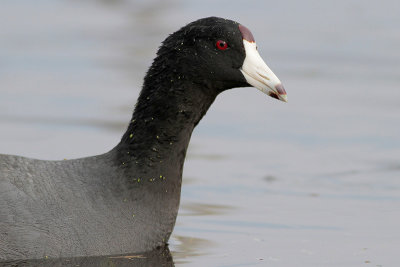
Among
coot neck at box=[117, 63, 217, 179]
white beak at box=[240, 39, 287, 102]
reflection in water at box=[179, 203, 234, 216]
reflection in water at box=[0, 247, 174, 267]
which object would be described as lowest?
reflection in water at box=[0, 247, 174, 267]

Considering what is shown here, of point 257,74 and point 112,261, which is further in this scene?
point 257,74

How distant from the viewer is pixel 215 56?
9039mm

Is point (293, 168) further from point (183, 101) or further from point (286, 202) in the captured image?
point (183, 101)

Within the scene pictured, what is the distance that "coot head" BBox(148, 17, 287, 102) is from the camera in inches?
355

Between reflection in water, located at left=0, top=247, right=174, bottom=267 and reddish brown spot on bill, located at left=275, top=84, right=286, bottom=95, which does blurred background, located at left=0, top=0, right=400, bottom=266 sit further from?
reddish brown spot on bill, located at left=275, top=84, right=286, bottom=95

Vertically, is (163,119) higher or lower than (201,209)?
higher

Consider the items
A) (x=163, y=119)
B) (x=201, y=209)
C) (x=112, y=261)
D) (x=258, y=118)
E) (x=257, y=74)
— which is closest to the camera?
(x=112, y=261)

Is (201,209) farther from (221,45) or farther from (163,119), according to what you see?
(221,45)

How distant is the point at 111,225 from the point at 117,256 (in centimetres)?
23

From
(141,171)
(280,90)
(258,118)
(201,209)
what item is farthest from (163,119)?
(258,118)

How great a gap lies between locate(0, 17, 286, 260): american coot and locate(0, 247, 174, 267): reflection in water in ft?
0.15

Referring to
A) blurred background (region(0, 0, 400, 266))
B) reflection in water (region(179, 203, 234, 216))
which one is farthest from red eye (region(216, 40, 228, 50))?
reflection in water (region(179, 203, 234, 216))

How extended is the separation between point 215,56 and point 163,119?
618 millimetres

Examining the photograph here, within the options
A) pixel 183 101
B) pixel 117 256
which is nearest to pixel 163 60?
pixel 183 101
